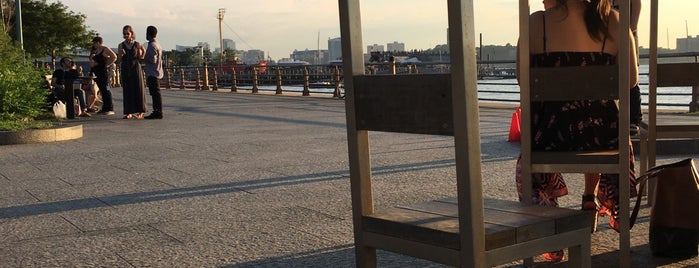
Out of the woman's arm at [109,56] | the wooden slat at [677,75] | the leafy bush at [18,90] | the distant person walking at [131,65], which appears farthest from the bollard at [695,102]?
the wooden slat at [677,75]

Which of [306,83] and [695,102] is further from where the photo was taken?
[306,83]

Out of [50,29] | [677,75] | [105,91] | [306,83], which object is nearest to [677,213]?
[677,75]

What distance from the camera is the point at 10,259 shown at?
15.1 feet

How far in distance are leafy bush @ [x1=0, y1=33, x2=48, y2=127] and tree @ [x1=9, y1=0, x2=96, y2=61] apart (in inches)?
1537

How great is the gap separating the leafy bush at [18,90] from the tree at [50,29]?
3904 centimetres

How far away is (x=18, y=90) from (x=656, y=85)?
898cm

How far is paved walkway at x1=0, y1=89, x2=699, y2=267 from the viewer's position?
4.62 metres

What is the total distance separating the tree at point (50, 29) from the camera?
51250 mm

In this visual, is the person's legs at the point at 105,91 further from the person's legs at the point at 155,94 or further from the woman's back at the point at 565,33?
the woman's back at the point at 565,33

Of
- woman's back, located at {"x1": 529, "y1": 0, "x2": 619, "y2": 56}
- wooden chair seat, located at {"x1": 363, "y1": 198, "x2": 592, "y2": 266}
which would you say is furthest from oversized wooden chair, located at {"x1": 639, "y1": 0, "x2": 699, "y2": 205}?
wooden chair seat, located at {"x1": 363, "y1": 198, "x2": 592, "y2": 266}

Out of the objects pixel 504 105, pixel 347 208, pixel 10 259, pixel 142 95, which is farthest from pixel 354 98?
pixel 504 105

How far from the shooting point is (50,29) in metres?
52.3

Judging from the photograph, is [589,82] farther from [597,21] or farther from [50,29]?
[50,29]

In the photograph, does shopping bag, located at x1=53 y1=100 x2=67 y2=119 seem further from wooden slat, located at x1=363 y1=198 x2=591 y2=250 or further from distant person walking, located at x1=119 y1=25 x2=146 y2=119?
wooden slat, located at x1=363 y1=198 x2=591 y2=250
